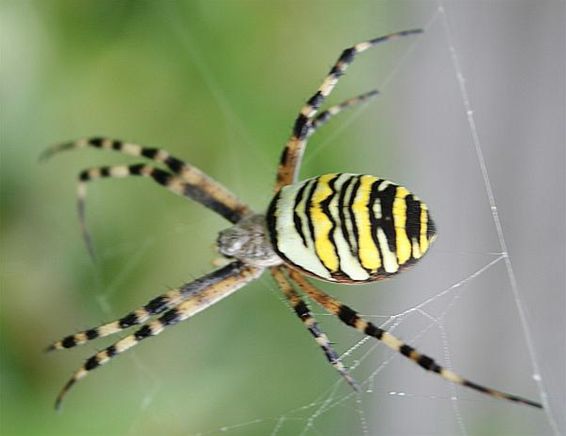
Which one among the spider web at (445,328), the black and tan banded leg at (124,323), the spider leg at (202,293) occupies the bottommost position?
Answer: the spider web at (445,328)

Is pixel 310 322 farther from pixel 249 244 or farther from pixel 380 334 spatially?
pixel 249 244

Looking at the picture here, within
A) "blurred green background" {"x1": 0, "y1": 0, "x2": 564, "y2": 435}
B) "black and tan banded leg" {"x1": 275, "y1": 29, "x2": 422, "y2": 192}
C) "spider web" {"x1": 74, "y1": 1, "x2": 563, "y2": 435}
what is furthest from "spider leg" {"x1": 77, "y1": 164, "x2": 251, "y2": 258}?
"spider web" {"x1": 74, "y1": 1, "x2": 563, "y2": 435}

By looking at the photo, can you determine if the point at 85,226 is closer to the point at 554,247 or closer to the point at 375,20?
the point at 375,20

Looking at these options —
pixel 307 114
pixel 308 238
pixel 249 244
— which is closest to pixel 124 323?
pixel 249 244

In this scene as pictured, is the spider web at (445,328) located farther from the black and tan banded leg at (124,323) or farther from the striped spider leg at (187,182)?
the black and tan banded leg at (124,323)

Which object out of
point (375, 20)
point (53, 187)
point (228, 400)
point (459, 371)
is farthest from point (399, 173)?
point (53, 187)

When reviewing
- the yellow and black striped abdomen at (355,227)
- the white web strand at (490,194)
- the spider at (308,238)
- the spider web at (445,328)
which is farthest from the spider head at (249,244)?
the white web strand at (490,194)

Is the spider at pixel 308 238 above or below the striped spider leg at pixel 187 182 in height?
below

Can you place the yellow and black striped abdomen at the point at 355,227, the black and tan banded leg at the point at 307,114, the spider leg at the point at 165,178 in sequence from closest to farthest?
the yellow and black striped abdomen at the point at 355,227 → the black and tan banded leg at the point at 307,114 → the spider leg at the point at 165,178

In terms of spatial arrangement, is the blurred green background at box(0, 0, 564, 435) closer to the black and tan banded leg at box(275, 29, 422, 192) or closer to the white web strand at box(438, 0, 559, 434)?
the white web strand at box(438, 0, 559, 434)
